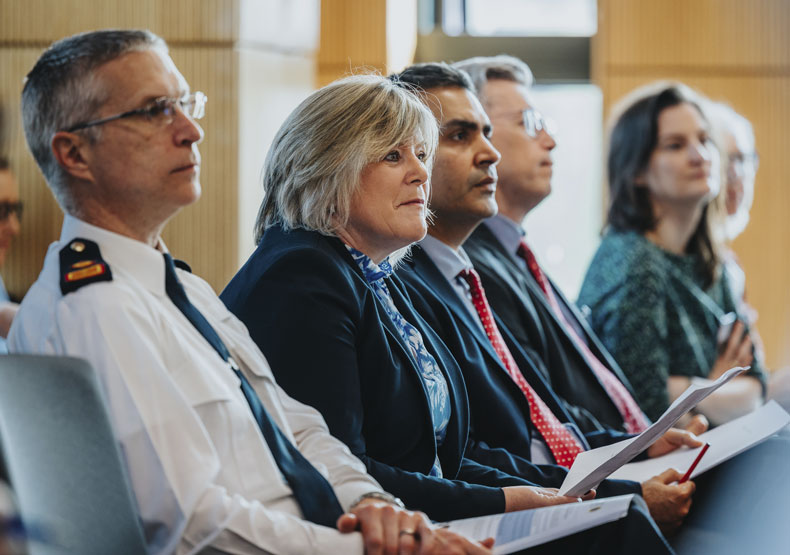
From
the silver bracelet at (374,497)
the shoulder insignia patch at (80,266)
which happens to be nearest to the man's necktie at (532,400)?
the silver bracelet at (374,497)

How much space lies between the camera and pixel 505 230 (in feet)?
9.89

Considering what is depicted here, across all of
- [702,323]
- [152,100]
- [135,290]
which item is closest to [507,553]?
[135,290]

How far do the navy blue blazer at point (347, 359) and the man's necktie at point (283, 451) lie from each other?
15 centimetres

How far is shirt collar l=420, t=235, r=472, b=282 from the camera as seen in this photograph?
254 cm

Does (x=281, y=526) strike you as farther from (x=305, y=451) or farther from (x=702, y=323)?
(x=702, y=323)

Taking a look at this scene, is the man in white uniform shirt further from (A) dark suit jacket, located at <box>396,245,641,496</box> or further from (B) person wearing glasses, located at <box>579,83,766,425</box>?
(B) person wearing glasses, located at <box>579,83,766,425</box>

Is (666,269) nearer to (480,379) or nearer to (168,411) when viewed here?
(480,379)

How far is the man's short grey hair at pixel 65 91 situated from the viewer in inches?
66.6

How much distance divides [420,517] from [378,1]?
3.81 m

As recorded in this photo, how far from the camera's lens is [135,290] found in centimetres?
156

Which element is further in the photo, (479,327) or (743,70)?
(743,70)

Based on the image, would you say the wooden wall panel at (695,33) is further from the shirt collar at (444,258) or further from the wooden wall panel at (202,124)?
the shirt collar at (444,258)

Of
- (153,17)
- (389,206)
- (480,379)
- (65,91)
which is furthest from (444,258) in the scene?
(153,17)

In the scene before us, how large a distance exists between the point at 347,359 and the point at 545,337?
1135 mm
